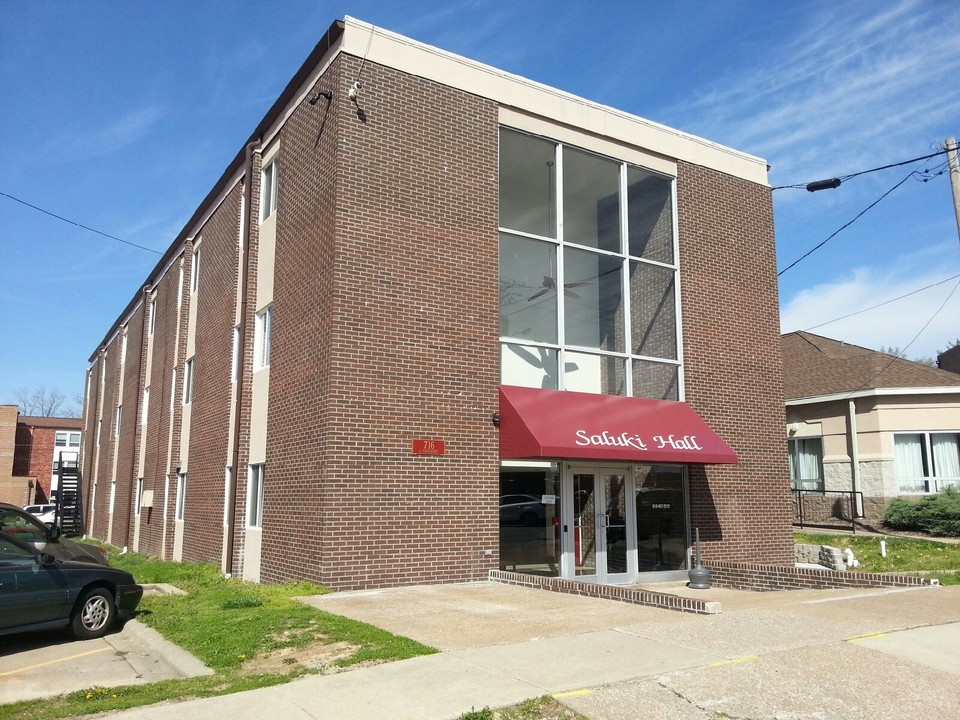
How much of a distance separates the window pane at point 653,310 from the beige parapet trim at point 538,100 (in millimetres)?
2548

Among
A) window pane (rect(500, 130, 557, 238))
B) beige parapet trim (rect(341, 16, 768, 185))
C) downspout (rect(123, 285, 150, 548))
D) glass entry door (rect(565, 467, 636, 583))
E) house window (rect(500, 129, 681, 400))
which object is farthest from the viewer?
downspout (rect(123, 285, 150, 548))

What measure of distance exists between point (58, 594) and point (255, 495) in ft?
21.0

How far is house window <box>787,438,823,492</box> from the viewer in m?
26.3

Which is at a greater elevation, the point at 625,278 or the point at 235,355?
the point at 625,278

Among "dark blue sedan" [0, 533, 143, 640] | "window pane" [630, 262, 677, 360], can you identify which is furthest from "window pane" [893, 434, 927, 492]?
"dark blue sedan" [0, 533, 143, 640]

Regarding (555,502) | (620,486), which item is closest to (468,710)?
(555,502)

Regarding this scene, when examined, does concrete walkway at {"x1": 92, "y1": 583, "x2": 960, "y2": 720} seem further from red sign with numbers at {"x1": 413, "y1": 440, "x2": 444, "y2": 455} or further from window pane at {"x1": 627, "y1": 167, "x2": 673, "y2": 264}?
window pane at {"x1": 627, "y1": 167, "x2": 673, "y2": 264}

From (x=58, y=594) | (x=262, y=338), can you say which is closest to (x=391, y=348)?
(x=262, y=338)

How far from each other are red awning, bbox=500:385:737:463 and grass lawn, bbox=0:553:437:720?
4085mm

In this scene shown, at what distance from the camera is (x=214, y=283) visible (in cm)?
2055

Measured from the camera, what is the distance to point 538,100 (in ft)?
51.2

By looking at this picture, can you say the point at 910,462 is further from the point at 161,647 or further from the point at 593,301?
the point at 161,647

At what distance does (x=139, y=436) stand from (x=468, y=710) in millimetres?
25470

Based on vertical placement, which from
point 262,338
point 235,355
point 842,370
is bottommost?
point 235,355
